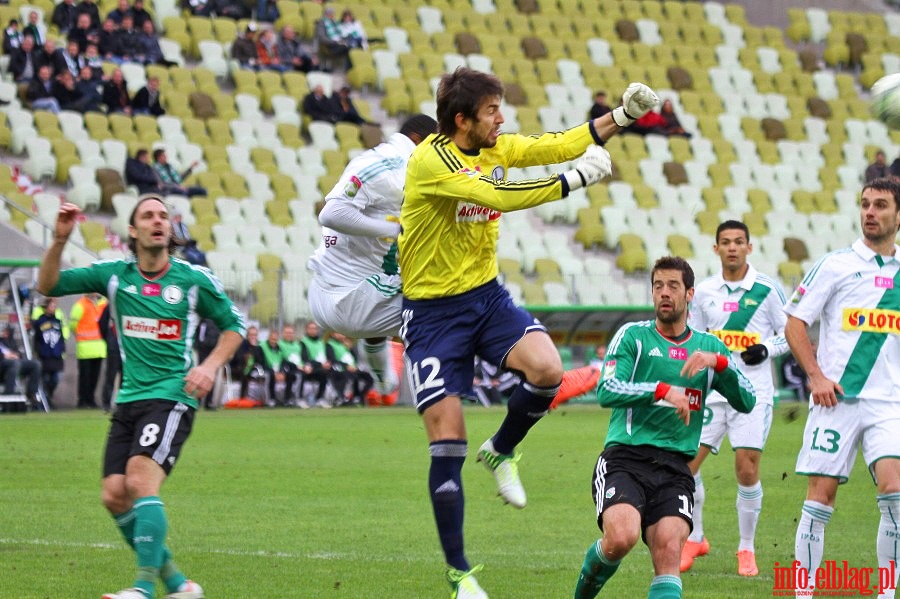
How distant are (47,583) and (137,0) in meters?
21.2

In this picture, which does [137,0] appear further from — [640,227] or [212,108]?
[640,227]

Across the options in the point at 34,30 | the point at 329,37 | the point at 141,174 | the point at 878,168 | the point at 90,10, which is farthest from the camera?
the point at 329,37

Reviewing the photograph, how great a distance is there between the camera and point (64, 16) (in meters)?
27.4

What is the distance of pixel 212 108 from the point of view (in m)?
28.5

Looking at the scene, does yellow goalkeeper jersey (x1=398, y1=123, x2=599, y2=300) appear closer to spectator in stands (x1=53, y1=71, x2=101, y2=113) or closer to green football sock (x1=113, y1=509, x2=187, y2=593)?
green football sock (x1=113, y1=509, x2=187, y2=593)

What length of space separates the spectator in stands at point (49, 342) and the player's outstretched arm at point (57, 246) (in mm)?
14373

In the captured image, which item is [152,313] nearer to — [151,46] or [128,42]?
[128,42]

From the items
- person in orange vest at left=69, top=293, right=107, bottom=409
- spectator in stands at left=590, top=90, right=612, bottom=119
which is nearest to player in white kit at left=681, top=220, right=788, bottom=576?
person in orange vest at left=69, top=293, right=107, bottom=409

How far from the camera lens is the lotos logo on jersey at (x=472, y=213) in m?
7.51

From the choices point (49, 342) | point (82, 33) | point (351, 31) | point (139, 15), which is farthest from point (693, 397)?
point (351, 31)

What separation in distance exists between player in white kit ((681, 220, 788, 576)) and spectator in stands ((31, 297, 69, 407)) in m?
13.7

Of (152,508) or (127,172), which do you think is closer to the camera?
(152,508)

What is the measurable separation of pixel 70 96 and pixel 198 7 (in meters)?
5.32

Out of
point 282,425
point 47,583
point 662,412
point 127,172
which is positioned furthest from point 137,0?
point 662,412
